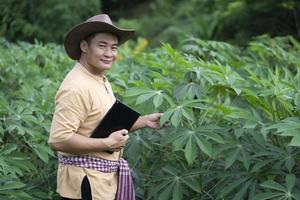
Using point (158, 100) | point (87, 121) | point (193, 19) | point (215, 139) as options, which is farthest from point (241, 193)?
point (193, 19)

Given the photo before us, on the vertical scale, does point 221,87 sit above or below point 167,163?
above

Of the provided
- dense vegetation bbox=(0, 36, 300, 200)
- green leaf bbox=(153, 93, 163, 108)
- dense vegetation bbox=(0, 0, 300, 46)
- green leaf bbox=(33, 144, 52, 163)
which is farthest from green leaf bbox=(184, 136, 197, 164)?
dense vegetation bbox=(0, 0, 300, 46)

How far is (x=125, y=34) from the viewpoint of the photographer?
2637 mm

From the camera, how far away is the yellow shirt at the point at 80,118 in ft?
7.79

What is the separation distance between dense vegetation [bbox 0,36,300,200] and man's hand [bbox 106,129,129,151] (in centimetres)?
35

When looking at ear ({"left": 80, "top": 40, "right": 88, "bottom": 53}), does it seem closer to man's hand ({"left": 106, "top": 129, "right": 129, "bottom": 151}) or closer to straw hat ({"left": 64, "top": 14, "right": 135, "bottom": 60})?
straw hat ({"left": 64, "top": 14, "right": 135, "bottom": 60})

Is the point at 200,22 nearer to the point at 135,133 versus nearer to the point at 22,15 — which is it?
the point at 22,15

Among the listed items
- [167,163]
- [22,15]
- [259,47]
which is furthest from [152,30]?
[167,163]

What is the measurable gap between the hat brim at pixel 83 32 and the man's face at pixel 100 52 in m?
0.03

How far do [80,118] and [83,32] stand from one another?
0.40 metres

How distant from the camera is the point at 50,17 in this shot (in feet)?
34.9

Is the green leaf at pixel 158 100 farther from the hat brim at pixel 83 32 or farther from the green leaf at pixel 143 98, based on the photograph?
the hat brim at pixel 83 32

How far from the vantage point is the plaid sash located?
251 centimetres

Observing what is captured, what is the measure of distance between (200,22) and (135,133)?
27.2ft
